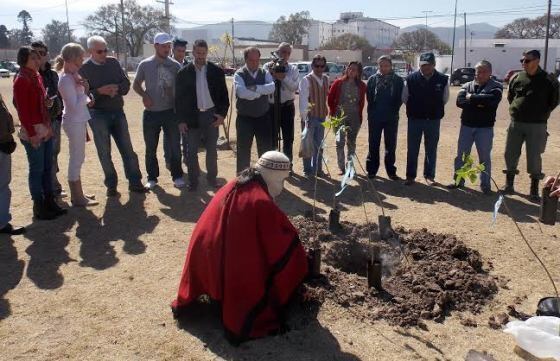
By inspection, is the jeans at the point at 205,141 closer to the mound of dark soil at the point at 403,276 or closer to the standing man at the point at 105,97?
the standing man at the point at 105,97

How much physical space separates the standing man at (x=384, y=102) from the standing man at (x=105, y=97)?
3190 mm

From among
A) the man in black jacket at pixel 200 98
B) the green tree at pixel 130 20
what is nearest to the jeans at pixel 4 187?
the man in black jacket at pixel 200 98

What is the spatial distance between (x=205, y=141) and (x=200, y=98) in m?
0.58

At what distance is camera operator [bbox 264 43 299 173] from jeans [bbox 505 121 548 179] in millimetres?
2844

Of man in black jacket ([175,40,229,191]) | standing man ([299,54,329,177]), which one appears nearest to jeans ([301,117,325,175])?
standing man ([299,54,329,177])

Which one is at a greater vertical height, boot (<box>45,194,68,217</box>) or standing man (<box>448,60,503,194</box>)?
standing man (<box>448,60,503,194</box>)

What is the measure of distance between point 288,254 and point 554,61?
51698 millimetres

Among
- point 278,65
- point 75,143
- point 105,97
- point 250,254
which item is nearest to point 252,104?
point 278,65

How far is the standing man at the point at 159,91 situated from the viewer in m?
6.33

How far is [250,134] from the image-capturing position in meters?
6.55

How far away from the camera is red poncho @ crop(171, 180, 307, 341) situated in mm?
3133

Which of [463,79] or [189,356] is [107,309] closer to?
[189,356]

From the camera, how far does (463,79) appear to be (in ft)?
105

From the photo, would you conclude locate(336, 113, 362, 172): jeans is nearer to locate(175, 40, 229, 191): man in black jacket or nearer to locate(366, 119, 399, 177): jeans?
locate(366, 119, 399, 177): jeans
